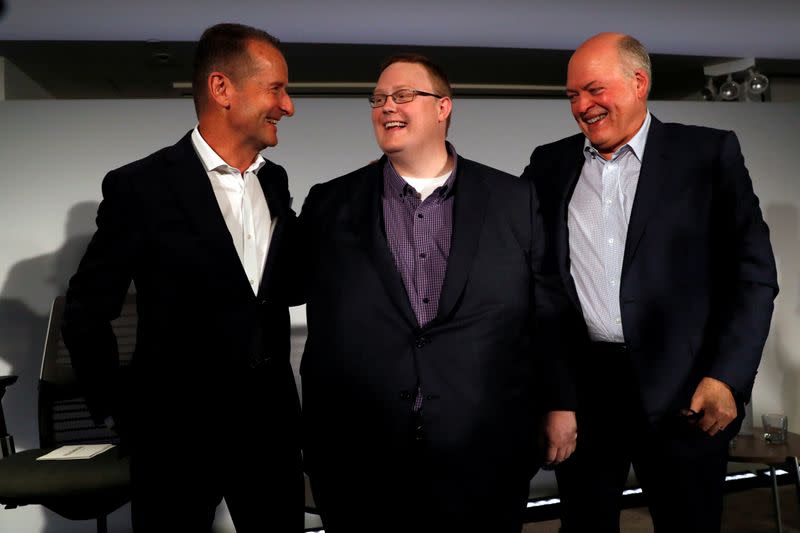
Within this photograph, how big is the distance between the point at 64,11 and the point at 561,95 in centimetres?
397

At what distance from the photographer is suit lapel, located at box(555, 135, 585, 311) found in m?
2.16

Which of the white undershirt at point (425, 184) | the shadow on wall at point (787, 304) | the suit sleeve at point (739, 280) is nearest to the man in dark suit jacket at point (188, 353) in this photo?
the white undershirt at point (425, 184)

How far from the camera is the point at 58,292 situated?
12.6 ft

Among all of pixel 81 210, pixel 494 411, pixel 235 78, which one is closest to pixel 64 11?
pixel 81 210

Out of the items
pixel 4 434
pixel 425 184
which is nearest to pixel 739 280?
pixel 425 184

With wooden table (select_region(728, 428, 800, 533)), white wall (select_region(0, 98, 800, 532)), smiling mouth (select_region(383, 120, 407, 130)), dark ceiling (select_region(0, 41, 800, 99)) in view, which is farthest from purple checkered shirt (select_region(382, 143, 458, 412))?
dark ceiling (select_region(0, 41, 800, 99))

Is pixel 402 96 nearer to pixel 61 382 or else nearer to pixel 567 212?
pixel 567 212

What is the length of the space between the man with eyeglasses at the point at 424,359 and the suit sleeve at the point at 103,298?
1.49 ft

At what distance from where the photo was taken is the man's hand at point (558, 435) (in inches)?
77.7

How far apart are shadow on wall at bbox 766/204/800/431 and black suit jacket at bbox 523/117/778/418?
300cm

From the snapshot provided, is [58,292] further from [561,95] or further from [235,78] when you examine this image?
[561,95]

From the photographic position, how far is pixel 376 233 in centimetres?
190

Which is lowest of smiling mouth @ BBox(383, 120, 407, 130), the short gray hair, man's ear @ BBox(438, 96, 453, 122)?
smiling mouth @ BBox(383, 120, 407, 130)

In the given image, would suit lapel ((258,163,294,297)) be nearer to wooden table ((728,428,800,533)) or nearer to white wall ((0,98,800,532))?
white wall ((0,98,800,532))
